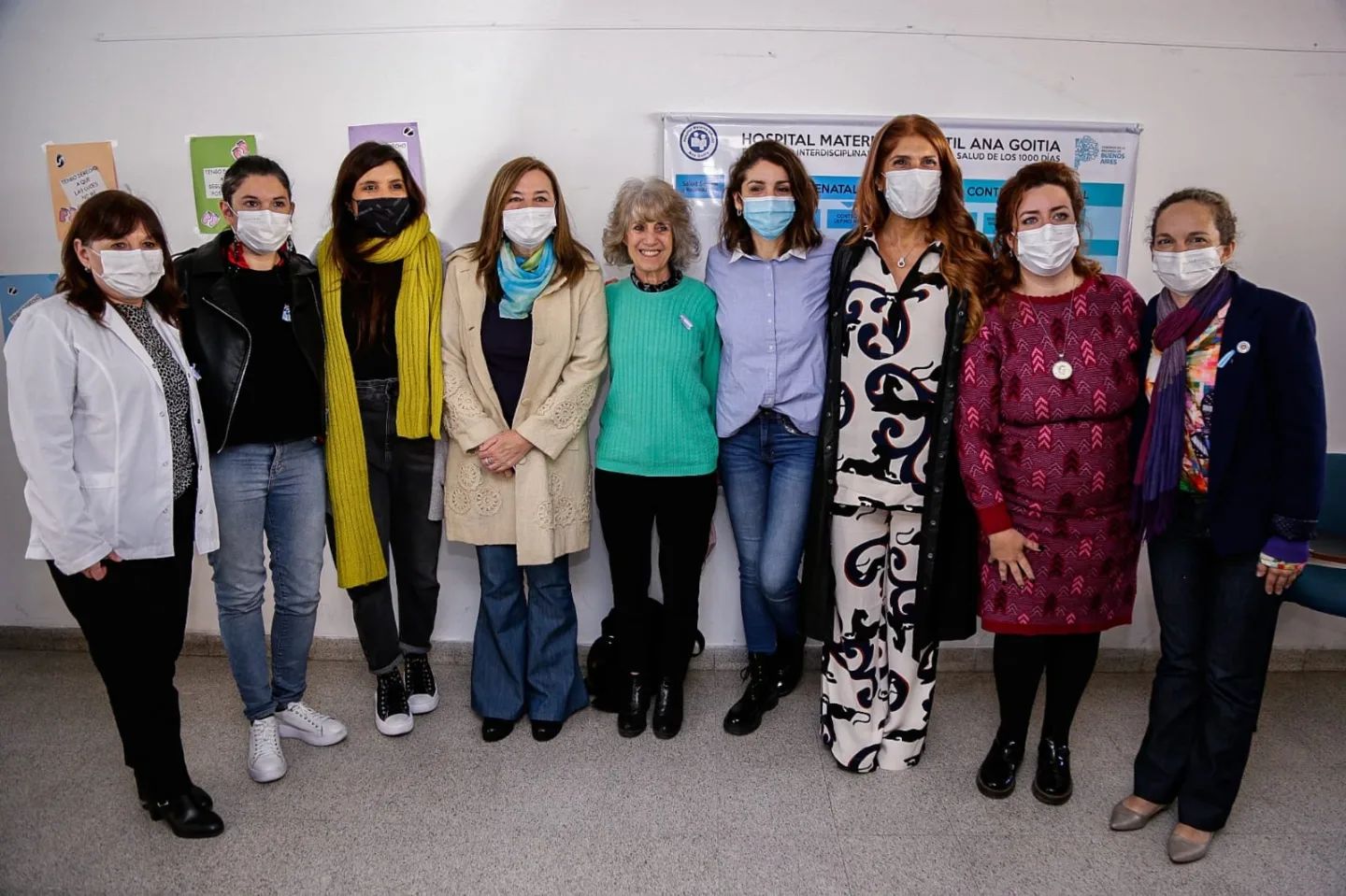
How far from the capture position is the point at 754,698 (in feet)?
8.65

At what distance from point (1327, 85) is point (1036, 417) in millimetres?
1946

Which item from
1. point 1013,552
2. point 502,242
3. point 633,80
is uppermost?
point 633,80

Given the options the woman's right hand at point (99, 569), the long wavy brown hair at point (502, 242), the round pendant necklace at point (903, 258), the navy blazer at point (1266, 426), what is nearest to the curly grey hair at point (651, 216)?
the long wavy brown hair at point (502, 242)

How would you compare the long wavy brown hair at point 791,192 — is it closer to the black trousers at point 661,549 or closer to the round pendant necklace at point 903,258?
the round pendant necklace at point 903,258

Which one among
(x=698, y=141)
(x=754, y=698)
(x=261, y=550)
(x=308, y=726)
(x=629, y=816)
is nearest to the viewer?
(x=629, y=816)

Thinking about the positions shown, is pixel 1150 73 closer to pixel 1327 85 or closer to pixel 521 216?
pixel 1327 85

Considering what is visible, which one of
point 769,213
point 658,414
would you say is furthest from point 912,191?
point 658,414

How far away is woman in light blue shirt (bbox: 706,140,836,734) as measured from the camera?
225 centimetres

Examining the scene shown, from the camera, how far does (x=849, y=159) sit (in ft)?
9.05

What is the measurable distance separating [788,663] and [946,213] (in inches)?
61.5

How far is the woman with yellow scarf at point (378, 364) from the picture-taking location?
2301 mm

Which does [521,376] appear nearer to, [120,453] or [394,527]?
[394,527]

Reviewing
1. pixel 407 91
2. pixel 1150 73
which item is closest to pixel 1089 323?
pixel 1150 73

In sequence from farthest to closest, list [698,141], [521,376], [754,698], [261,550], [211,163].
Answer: [211,163] → [698,141] → [754,698] → [521,376] → [261,550]
